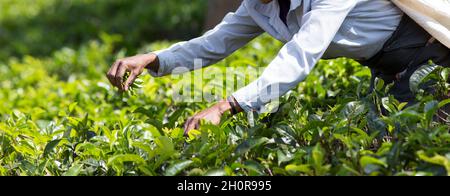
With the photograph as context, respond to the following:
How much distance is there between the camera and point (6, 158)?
3246 mm

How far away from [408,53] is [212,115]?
1.03m

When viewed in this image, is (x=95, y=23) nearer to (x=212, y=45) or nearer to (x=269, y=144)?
(x=212, y=45)

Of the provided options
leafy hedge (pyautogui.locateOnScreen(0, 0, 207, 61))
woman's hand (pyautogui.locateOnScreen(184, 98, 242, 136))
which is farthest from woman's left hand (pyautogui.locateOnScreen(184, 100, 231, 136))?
leafy hedge (pyautogui.locateOnScreen(0, 0, 207, 61))

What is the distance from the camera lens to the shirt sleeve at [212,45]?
145 inches

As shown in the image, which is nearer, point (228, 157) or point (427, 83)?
point (228, 157)

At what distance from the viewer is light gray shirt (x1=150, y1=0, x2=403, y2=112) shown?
2924mm

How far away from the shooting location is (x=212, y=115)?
2.92 meters

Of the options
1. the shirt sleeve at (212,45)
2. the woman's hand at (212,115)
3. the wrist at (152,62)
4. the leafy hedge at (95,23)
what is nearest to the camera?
the woman's hand at (212,115)

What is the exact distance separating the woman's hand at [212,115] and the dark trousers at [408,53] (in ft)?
2.73

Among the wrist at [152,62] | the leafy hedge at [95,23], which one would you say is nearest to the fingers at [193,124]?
the wrist at [152,62]

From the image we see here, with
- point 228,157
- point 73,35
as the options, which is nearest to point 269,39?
point 228,157

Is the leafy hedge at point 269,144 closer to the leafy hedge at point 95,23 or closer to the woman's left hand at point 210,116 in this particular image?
the woman's left hand at point 210,116
